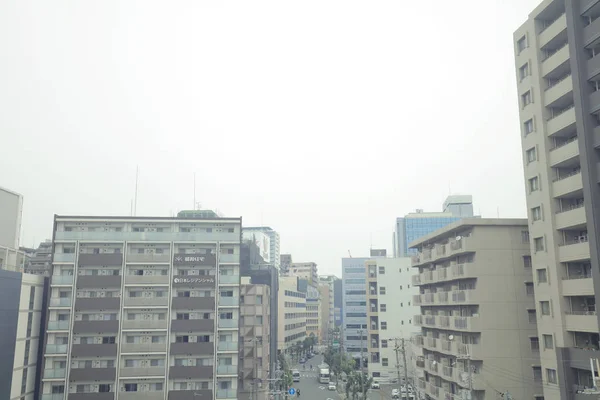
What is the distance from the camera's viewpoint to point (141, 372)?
61719 millimetres

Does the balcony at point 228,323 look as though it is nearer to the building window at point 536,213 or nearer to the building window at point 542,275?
the building window at point 542,275

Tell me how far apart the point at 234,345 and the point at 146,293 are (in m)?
13.1

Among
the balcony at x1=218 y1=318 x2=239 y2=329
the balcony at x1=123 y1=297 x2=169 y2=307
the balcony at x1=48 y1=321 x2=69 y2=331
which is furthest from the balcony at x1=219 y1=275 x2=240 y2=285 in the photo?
the balcony at x1=48 y1=321 x2=69 y2=331

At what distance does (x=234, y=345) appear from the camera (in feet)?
209

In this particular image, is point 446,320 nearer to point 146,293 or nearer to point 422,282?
point 422,282

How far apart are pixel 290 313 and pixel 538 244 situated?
10253 cm

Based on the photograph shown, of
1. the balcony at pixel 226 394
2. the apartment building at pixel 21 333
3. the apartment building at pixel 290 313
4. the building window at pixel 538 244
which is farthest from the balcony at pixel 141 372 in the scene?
the apartment building at pixel 290 313

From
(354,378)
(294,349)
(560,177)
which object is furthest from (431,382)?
(294,349)

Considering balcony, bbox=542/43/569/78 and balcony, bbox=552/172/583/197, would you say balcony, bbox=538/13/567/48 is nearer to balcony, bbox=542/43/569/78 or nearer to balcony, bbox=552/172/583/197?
balcony, bbox=542/43/569/78

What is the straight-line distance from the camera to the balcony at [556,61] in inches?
1581

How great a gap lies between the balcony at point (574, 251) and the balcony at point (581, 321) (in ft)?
13.0

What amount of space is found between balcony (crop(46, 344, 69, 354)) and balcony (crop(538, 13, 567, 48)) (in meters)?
61.3

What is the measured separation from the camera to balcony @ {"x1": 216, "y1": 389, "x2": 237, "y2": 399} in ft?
204

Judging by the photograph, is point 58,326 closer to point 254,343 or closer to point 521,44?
point 254,343
